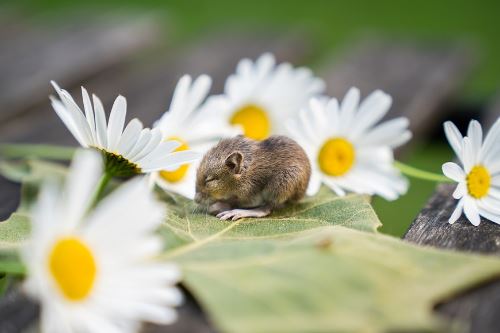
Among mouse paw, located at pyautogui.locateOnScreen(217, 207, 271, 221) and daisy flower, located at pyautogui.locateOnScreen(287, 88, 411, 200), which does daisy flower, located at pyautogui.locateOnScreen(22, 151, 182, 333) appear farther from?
daisy flower, located at pyautogui.locateOnScreen(287, 88, 411, 200)

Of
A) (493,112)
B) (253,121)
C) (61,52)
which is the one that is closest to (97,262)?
(253,121)

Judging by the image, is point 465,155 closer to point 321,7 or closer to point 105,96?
point 105,96

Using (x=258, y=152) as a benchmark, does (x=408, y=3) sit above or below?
above

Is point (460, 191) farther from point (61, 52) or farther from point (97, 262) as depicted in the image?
point (61, 52)

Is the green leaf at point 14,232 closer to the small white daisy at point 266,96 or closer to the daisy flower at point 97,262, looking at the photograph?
the daisy flower at point 97,262

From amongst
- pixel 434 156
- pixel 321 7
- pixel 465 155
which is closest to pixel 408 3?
pixel 321 7

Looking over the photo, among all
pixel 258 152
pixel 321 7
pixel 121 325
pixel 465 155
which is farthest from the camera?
pixel 321 7

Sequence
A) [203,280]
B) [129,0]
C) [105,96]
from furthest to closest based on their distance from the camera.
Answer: [129,0], [105,96], [203,280]

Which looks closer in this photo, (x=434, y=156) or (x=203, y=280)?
(x=203, y=280)
